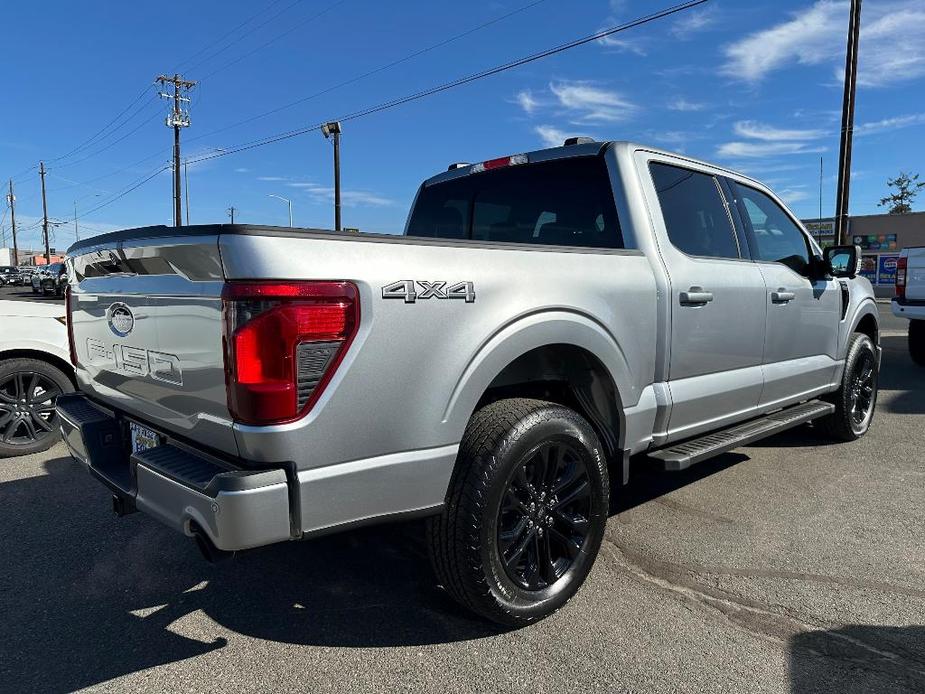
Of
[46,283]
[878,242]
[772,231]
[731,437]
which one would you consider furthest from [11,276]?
[731,437]

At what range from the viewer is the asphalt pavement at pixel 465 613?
241 cm

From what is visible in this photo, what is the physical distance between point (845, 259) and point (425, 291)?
4.10 m

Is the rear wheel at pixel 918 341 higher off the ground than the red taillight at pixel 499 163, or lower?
lower

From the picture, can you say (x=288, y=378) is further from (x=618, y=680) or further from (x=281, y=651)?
(x=618, y=680)

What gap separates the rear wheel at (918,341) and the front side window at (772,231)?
6.36 meters

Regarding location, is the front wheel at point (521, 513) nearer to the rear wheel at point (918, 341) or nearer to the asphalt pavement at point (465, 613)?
the asphalt pavement at point (465, 613)

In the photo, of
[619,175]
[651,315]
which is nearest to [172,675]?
[651,315]

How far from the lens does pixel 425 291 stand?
2.29 metres

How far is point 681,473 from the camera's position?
472cm

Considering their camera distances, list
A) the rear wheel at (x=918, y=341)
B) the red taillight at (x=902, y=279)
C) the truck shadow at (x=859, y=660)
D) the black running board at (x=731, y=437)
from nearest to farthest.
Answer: the truck shadow at (x=859, y=660) < the black running board at (x=731, y=437) < the red taillight at (x=902, y=279) < the rear wheel at (x=918, y=341)

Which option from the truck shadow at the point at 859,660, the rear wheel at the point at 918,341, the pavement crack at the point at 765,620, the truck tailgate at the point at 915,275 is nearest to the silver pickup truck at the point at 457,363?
the pavement crack at the point at 765,620

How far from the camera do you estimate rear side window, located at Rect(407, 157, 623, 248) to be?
11.3ft

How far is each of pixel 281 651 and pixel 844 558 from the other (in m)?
2.68

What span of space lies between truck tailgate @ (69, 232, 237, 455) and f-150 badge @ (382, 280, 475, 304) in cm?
53
